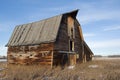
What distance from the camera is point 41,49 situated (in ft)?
66.4

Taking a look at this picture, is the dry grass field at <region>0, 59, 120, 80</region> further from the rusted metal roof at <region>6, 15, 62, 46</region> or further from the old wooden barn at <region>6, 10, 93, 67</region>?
the rusted metal roof at <region>6, 15, 62, 46</region>

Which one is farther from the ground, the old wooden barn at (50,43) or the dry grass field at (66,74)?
the old wooden barn at (50,43)

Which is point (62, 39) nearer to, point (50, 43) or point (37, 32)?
point (50, 43)

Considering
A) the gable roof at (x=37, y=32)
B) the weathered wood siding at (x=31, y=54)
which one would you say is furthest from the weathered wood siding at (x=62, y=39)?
the weathered wood siding at (x=31, y=54)

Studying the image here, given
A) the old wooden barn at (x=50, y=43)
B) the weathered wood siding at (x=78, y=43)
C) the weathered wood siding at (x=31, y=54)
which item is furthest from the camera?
the weathered wood siding at (x=78, y=43)

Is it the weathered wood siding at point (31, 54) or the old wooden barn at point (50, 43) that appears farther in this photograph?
the old wooden barn at point (50, 43)

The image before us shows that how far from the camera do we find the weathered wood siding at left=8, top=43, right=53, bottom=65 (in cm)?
1947

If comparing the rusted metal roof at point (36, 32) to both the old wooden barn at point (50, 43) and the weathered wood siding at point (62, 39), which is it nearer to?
the old wooden barn at point (50, 43)

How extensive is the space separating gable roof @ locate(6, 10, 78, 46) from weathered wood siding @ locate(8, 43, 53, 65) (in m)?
0.60

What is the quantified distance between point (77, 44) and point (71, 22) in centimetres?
312

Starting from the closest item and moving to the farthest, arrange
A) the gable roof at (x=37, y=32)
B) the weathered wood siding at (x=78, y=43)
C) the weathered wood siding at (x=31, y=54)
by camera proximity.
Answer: the weathered wood siding at (x=31, y=54)
the gable roof at (x=37, y=32)
the weathered wood siding at (x=78, y=43)

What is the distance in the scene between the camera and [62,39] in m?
20.9

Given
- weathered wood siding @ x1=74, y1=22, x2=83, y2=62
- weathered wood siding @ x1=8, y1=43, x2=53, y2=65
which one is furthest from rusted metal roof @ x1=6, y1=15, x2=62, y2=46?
weathered wood siding @ x1=74, y1=22, x2=83, y2=62

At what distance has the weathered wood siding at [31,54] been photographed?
19469 millimetres
